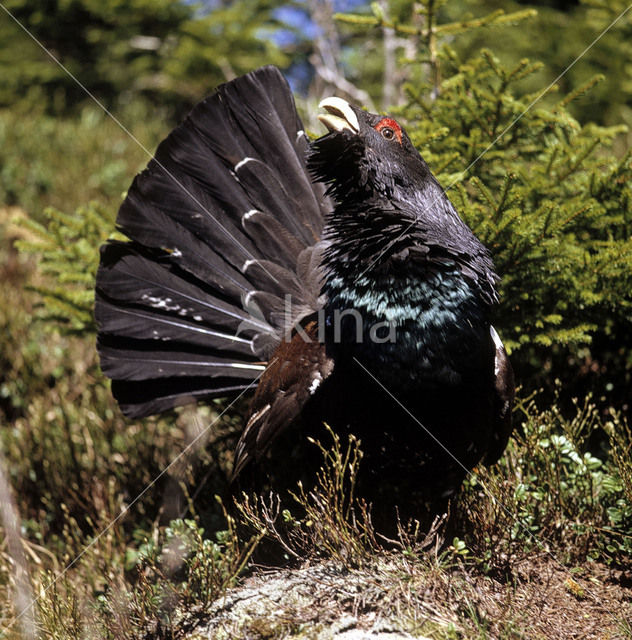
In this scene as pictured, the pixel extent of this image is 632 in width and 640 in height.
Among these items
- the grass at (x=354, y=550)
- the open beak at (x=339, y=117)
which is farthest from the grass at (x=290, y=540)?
the open beak at (x=339, y=117)

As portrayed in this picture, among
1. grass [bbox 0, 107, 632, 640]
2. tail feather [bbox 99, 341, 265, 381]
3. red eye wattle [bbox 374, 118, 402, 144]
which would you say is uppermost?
red eye wattle [bbox 374, 118, 402, 144]

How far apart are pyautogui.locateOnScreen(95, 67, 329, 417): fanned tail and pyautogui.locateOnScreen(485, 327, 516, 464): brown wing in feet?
3.24

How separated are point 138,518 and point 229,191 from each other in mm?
2165

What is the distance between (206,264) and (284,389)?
90cm

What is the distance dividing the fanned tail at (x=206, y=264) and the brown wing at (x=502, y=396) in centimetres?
99

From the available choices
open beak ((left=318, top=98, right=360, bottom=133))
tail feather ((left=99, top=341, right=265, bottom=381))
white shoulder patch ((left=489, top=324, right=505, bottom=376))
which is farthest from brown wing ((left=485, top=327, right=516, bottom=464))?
tail feather ((left=99, top=341, right=265, bottom=381))

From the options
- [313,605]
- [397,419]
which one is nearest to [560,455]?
[397,419]

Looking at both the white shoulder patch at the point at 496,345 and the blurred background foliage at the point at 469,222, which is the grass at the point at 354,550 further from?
the white shoulder patch at the point at 496,345

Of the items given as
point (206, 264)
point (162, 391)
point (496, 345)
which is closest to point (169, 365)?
point (162, 391)

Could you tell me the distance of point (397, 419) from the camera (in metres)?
2.64

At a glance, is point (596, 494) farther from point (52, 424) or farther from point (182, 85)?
point (182, 85)

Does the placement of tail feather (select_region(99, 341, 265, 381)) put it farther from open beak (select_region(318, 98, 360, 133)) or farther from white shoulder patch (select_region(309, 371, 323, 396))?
open beak (select_region(318, 98, 360, 133))

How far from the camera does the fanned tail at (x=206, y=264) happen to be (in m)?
3.40

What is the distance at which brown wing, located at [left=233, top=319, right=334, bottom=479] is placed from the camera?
9.48 feet
